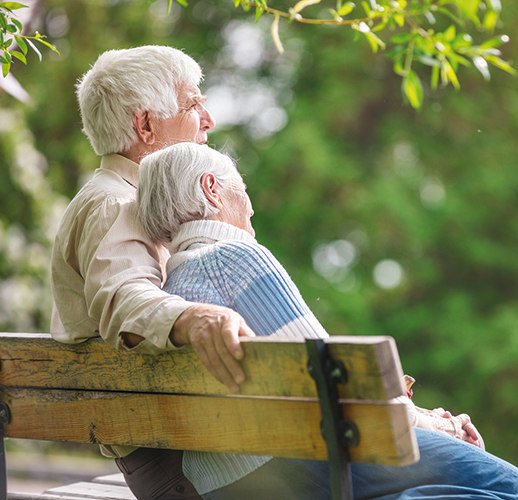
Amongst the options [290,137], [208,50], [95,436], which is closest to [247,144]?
[290,137]

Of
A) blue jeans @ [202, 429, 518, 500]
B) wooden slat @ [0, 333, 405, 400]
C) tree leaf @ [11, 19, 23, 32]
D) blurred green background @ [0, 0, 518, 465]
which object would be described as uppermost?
tree leaf @ [11, 19, 23, 32]

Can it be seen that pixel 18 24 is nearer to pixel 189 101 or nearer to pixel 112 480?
pixel 189 101

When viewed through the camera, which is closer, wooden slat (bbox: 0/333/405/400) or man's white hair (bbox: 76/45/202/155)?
wooden slat (bbox: 0/333/405/400)

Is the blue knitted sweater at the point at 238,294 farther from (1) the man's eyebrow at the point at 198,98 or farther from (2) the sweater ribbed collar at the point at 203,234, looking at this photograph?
(1) the man's eyebrow at the point at 198,98

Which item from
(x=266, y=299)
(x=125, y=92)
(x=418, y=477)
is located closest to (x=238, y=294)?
(x=266, y=299)

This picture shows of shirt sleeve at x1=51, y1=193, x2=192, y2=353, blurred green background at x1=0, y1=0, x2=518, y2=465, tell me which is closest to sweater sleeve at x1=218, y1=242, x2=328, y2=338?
shirt sleeve at x1=51, y1=193, x2=192, y2=353

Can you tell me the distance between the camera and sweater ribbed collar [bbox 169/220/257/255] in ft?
5.41

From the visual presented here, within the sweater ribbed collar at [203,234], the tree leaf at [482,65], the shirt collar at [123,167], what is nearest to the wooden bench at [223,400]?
the sweater ribbed collar at [203,234]

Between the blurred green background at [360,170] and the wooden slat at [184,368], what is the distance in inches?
240

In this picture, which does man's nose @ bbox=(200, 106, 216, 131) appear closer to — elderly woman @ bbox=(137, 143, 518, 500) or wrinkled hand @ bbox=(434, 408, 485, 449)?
elderly woman @ bbox=(137, 143, 518, 500)

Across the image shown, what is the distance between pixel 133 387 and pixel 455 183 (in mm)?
7389

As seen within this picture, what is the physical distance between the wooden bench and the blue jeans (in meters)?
0.18

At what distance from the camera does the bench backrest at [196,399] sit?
3.77 ft

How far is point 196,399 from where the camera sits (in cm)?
137
